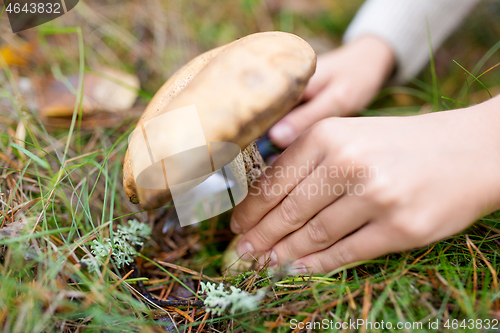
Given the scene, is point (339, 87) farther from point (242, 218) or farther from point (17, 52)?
point (17, 52)

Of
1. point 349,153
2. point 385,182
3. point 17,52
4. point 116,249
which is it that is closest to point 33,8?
point 17,52

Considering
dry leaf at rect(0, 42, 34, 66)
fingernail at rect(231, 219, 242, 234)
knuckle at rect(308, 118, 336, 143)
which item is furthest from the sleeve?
dry leaf at rect(0, 42, 34, 66)

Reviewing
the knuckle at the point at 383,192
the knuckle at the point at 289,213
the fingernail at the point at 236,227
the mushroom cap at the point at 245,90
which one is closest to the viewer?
the mushroom cap at the point at 245,90

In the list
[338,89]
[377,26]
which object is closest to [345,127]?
[338,89]

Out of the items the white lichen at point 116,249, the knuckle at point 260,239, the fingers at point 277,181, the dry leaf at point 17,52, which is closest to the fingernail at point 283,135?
the fingers at point 277,181

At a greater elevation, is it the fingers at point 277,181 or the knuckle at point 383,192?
the knuckle at point 383,192

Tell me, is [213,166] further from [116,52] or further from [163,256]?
[116,52]

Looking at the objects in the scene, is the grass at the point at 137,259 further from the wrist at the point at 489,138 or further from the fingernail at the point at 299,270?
the wrist at the point at 489,138

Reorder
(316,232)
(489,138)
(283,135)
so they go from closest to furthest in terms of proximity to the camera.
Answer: (489,138) < (316,232) < (283,135)
